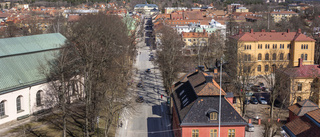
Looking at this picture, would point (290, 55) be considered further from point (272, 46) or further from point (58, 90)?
point (58, 90)

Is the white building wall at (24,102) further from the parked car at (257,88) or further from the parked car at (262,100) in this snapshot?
the parked car at (257,88)

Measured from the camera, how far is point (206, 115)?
2902 centimetres

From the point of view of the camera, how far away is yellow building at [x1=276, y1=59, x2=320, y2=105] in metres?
43.5

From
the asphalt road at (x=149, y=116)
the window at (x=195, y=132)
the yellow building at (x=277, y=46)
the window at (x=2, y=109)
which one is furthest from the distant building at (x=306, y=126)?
the yellow building at (x=277, y=46)

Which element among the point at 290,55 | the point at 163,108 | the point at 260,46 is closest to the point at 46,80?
the point at 163,108

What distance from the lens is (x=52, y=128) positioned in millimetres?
33781

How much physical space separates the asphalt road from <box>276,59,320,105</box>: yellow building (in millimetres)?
15981

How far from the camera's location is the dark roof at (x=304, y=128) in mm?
20750

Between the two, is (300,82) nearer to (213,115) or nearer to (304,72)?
(304,72)

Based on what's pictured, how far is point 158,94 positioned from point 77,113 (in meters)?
16.1

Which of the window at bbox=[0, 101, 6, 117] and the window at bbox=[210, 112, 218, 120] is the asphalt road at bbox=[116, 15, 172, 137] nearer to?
the window at bbox=[210, 112, 218, 120]

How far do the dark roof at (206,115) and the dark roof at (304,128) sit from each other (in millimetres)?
6137

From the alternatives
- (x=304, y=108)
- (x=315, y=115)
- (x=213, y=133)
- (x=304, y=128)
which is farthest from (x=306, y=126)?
(x=304, y=108)

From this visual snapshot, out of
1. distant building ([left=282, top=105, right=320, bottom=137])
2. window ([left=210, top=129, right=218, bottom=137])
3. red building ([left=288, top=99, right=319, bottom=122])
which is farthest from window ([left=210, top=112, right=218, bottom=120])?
red building ([left=288, top=99, right=319, bottom=122])
